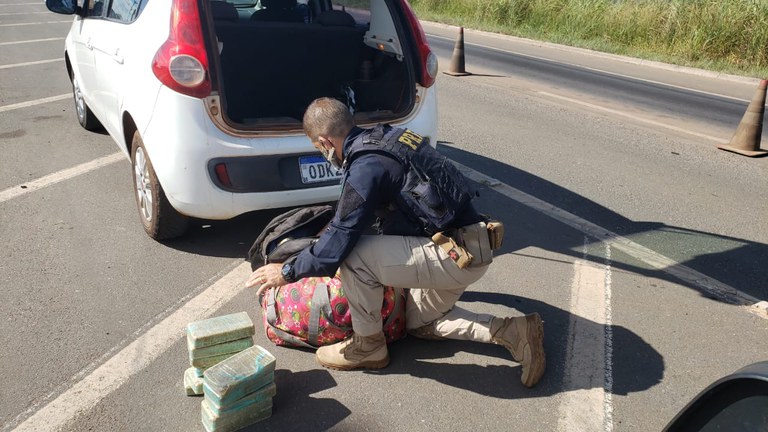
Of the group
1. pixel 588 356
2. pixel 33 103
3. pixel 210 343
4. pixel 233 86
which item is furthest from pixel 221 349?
pixel 33 103

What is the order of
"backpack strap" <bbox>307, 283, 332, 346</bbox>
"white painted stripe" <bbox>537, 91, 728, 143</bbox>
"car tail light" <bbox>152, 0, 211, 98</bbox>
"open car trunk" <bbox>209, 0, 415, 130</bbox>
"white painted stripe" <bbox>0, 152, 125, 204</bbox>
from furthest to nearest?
"white painted stripe" <bbox>537, 91, 728, 143</bbox> → "white painted stripe" <bbox>0, 152, 125, 204</bbox> → "open car trunk" <bbox>209, 0, 415, 130</bbox> → "car tail light" <bbox>152, 0, 211, 98</bbox> → "backpack strap" <bbox>307, 283, 332, 346</bbox>

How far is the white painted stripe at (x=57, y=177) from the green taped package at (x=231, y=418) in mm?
3200

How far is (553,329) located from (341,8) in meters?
3.50

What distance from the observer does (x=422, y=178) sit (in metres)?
2.83

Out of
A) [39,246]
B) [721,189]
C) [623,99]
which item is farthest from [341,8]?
[623,99]

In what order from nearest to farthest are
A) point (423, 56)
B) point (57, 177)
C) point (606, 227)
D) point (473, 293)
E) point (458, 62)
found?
point (473, 293) → point (423, 56) → point (606, 227) → point (57, 177) → point (458, 62)

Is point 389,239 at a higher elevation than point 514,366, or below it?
higher

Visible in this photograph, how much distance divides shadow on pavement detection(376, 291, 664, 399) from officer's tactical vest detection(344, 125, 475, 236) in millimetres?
700

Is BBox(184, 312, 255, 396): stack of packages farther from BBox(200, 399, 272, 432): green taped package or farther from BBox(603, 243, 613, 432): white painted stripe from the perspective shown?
BBox(603, 243, 613, 432): white painted stripe

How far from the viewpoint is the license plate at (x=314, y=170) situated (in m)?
3.91

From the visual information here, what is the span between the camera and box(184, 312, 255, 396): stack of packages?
2812mm

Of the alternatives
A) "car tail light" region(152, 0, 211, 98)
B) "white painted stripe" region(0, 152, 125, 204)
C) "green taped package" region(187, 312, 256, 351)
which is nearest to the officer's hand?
"green taped package" region(187, 312, 256, 351)

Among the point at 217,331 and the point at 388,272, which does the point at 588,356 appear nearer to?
the point at 388,272

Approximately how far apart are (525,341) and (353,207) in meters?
1.05
